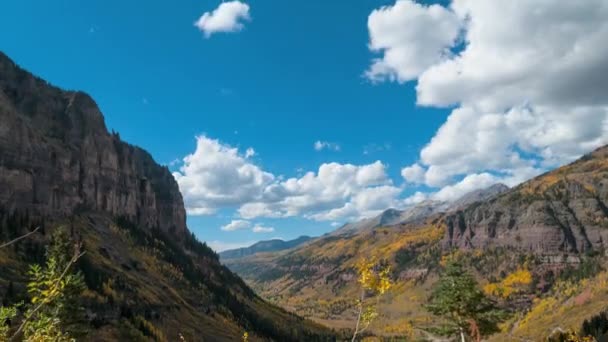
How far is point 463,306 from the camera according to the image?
1758 inches

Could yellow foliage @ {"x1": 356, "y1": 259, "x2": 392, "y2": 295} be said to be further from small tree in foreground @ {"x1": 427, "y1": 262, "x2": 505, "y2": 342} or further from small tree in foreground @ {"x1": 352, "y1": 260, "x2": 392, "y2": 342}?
small tree in foreground @ {"x1": 427, "y1": 262, "x2": 505, "y2": 342}

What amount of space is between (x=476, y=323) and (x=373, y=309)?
36289 millimetres

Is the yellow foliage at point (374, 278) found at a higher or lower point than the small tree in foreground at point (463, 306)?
higher

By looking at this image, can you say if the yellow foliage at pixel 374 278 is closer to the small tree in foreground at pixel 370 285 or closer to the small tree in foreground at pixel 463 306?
the small tree in foreground at pixel 370 285

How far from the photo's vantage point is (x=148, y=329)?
575ft

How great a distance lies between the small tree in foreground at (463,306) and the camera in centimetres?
4434

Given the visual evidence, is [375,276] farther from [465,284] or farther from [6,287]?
[6,287]

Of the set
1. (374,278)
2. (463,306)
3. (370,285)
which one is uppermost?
(374,278)

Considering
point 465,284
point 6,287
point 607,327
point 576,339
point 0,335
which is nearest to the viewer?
point 0,335

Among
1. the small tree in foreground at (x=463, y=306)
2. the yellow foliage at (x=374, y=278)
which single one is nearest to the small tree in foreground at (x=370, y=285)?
the yellow foliage at (x=374, y=278)

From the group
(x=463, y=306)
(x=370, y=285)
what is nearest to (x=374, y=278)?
(x=370, y=285)

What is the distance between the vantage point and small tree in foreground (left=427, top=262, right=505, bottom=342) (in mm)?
44344

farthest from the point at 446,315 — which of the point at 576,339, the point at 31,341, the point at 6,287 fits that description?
the point at 6,287

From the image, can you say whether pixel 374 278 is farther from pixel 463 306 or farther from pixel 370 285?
pixel 463 306
